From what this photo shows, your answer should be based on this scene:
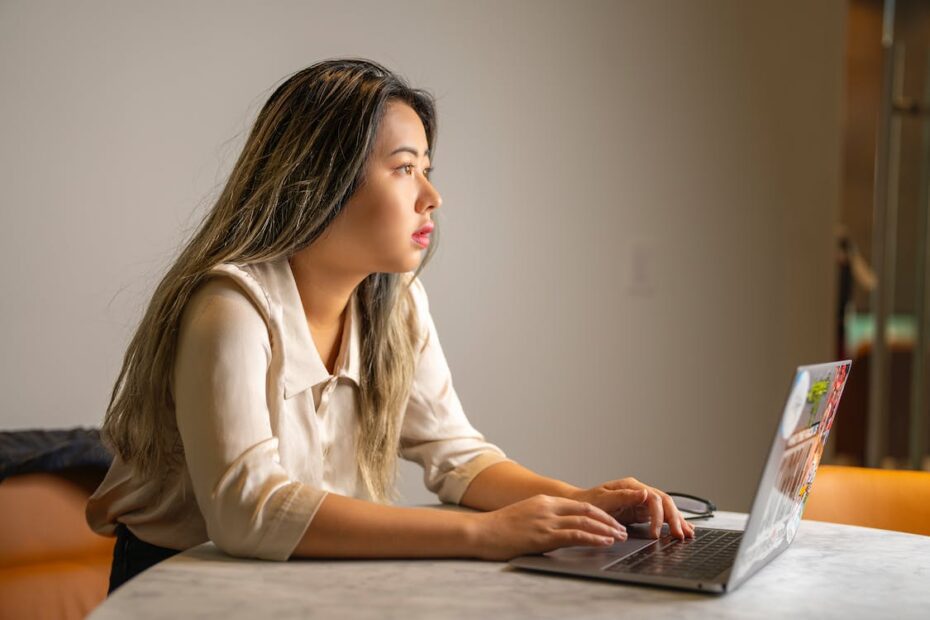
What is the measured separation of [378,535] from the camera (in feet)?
3.53

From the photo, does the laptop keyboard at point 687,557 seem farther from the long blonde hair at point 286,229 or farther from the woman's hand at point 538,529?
the long blonde hair at point 286,229

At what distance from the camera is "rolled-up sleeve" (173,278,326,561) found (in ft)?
3.53

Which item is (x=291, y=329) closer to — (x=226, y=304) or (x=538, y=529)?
(x=226, y=304)

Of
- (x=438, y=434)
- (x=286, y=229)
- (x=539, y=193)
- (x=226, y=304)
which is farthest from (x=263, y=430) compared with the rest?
(x=539, y=193)

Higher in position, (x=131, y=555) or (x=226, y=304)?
(x=226, y=304)

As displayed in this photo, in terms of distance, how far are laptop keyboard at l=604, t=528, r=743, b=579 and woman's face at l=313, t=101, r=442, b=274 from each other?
0.51 metres

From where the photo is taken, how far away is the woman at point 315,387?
1088mm

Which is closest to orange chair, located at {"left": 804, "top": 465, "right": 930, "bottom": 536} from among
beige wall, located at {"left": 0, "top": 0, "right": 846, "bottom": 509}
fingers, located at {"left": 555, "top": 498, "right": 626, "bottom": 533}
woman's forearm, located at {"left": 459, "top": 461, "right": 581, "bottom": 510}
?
woman's forearm, located at {"left": 459, "top": 461, "right": 581, "bottom": 510}

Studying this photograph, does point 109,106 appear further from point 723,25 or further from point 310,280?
point 723,25

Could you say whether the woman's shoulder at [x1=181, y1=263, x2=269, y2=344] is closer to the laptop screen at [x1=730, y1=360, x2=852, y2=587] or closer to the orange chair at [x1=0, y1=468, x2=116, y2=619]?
the laptop screen at [x1=730, y1=360, x2=852, y2=587]

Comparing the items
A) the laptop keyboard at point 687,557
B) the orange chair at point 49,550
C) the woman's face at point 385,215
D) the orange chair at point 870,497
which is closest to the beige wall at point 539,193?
the orange chair at point 49,550

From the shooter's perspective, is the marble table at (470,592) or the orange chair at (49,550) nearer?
the marble table at (470,592)

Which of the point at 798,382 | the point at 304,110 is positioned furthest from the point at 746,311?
the point at 798,382

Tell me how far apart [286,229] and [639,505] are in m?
0.56
